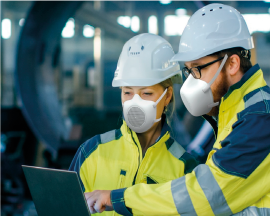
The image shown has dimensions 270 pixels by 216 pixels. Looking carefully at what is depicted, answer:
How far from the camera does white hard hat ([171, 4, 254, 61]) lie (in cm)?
145

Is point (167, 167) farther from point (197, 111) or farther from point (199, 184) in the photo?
point (199, 184)

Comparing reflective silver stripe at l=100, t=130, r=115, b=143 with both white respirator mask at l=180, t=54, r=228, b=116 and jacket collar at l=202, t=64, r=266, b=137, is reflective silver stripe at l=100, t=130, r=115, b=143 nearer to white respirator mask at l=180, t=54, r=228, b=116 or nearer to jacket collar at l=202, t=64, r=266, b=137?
white respirator mask at l=180, t=54, r=228, b=116

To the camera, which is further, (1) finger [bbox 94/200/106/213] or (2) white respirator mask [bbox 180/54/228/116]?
(2) white respirator mask [bbox 180/54/228/116]

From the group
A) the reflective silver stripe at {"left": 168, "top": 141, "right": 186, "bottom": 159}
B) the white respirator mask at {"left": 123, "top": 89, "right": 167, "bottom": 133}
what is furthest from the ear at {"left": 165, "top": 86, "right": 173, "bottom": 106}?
the reflective silver stripe at {"left": 168, "top": 141, "right": 186, "bottom": 159}

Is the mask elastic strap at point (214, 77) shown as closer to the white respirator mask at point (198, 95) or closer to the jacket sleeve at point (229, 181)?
the white respirator mask at point (198, 95)

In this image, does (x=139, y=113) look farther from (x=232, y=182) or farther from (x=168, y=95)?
(x=232, y=182)

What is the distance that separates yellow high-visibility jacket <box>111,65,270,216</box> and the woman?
0.33 m

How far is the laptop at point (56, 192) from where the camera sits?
1230mm

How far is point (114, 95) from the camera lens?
6.14 m

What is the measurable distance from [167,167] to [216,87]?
45cm

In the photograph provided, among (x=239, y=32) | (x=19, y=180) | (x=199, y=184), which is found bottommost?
(x=19, y=180)


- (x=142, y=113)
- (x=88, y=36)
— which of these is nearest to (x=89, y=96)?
(x=88, y=36)

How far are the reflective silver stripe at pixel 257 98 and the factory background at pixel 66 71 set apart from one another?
2.48 m

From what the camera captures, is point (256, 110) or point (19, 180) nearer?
point (256, 110)
